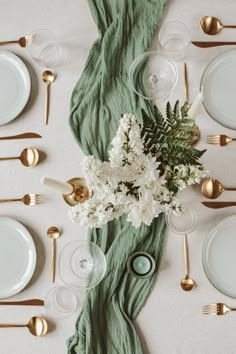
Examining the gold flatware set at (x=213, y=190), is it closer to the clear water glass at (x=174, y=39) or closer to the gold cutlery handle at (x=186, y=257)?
the gold cutlery handle at (x=186, y=257)

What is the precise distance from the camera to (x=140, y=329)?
1315 mm

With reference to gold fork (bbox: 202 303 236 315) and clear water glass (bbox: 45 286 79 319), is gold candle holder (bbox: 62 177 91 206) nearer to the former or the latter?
clear water glass (bbox: 45 286 79 319)

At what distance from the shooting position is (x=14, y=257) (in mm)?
1365

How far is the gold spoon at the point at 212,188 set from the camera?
1.31 m

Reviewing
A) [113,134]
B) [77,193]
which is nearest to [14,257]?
[77,193]

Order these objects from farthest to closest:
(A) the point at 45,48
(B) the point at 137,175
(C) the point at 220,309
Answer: (A) the point at 45,48 → (C) the point at 220,309 → (B) the point at 137,175

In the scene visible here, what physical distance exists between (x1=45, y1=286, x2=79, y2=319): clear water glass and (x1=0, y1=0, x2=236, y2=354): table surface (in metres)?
0.02

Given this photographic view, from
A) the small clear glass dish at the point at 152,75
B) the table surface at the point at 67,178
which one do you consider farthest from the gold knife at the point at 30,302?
the small clear glass dish at the point at 152,75

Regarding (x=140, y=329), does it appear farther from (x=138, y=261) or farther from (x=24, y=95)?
(x=24, y=95)

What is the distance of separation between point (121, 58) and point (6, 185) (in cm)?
48

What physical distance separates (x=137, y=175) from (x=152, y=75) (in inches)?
17.6

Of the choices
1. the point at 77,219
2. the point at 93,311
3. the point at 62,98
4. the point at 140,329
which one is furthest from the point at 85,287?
the point at 62,98

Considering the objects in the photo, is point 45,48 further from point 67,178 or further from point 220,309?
point 220,309

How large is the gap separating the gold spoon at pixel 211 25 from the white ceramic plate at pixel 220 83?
0.07 metres
